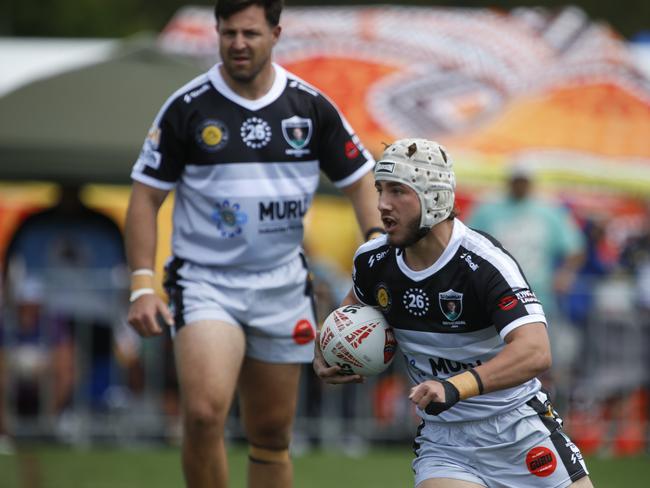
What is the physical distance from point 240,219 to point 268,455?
112 cm

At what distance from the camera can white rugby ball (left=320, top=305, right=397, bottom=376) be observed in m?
4.95

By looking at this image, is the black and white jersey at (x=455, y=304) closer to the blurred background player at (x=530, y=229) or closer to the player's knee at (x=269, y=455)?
the player's knee at (x=269, y=455)

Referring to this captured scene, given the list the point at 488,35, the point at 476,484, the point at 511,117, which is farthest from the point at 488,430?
the point at 488,35

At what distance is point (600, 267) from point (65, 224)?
17.4 ft

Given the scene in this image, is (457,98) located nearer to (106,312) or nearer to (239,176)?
(106,312)

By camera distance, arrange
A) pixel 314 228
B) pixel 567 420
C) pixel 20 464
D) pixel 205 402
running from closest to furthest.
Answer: pixel 205 402 < pixel 20 464 < pixel 567 420 < pixel 314 228

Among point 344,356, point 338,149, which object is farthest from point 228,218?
point 344,356

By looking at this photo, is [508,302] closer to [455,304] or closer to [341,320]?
[455,304]

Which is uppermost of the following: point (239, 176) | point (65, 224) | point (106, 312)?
point (239, 176)

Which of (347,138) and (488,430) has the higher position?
(347,138)

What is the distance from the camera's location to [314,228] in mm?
14109

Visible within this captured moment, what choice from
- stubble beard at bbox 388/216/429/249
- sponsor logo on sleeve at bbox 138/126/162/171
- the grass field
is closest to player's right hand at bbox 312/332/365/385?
stubble beard at bbox 388/216/429/249

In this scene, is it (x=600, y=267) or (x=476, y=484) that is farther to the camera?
(x=600, y=267)

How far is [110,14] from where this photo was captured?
41.6 meters
